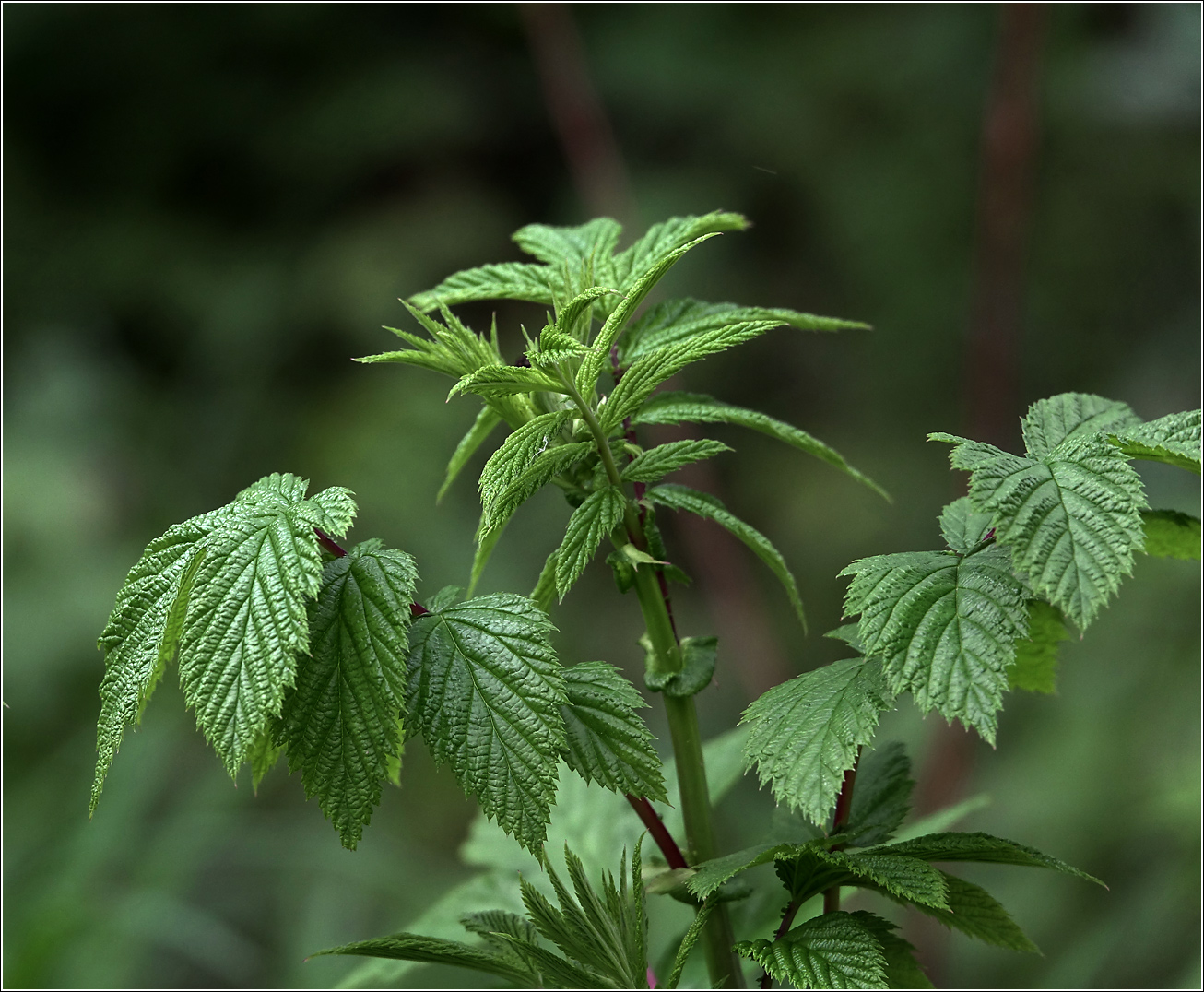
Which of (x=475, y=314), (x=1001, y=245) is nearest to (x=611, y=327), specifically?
(x=1001, y=245)

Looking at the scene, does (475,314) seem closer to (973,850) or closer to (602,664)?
(602,664)

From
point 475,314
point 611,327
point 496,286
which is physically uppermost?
point 475,314

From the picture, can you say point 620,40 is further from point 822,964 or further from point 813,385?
point 822,964

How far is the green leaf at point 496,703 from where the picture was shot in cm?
48

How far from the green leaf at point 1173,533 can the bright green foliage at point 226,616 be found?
0.49 metres

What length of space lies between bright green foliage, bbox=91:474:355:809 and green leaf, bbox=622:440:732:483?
0.15 metres

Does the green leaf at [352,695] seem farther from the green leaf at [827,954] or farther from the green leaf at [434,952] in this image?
the green leaf at [827,954]

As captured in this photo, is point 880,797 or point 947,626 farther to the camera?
point 880,797

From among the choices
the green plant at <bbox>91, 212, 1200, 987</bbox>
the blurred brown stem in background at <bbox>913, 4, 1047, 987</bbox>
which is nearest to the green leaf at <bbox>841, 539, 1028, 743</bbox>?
the green plant at <bbox>91, 212, 1200, 987</bbox>

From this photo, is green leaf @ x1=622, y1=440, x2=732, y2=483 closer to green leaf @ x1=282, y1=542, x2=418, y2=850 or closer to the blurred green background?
green leaf @ x1=282, y1=542, x2=418, y2=850

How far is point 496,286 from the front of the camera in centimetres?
64

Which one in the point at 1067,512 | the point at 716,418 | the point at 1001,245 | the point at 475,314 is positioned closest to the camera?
the point at 1067,512

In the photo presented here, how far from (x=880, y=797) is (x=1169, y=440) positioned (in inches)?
10.5

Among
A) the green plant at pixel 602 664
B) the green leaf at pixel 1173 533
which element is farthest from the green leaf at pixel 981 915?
the green leaf at pixel 1173 533
